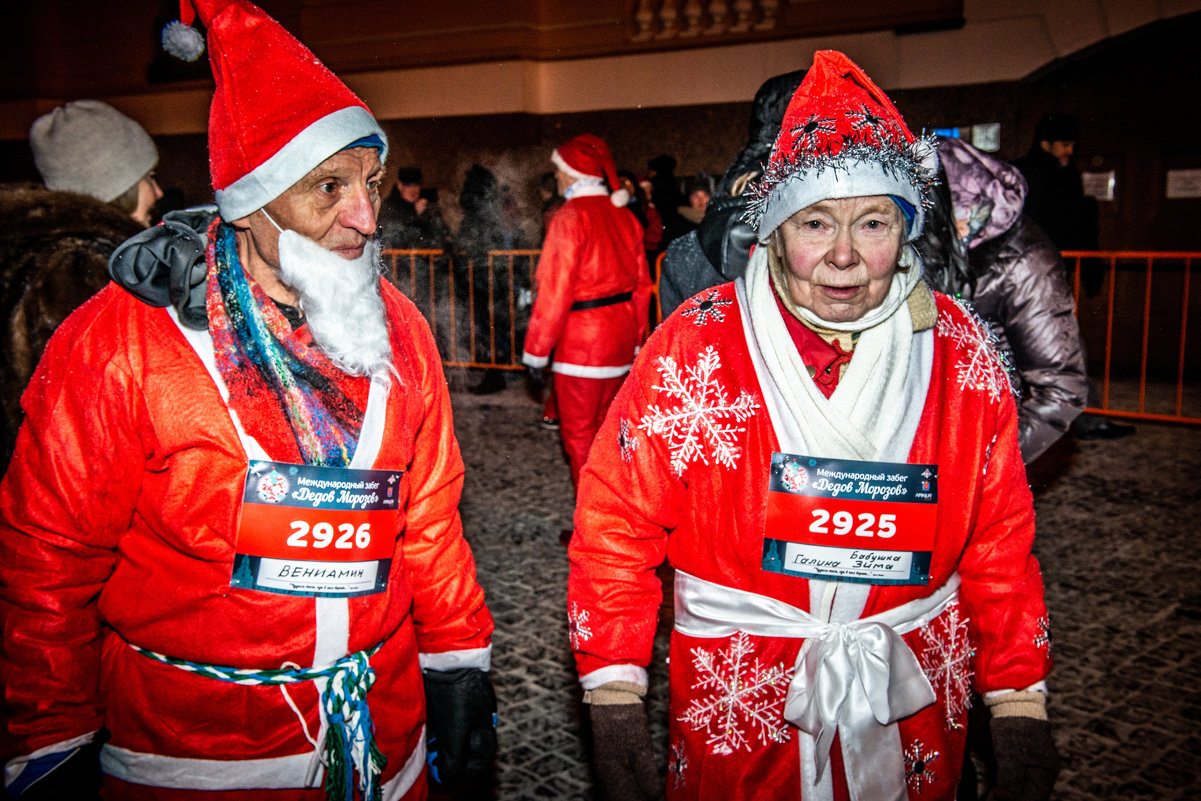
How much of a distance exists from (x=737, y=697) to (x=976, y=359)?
0.90m

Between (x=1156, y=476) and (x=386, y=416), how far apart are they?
711 centimetres

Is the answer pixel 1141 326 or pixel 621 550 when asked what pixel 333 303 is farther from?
pixel 1141 326

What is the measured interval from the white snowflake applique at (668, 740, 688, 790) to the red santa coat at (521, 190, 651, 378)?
4092 millimetres

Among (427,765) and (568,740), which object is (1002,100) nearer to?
(568,740)

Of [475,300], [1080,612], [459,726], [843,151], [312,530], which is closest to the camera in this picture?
[312,530]

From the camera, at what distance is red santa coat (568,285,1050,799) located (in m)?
2.04

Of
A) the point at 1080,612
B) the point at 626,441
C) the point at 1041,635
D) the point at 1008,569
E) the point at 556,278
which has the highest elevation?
the point at 556,278

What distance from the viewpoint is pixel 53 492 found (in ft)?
5.99

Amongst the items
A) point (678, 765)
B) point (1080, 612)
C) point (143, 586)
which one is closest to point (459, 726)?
point (678, 765)

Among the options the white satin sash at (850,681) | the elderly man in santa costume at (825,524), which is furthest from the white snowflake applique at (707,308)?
the white satin sash at (850,681)

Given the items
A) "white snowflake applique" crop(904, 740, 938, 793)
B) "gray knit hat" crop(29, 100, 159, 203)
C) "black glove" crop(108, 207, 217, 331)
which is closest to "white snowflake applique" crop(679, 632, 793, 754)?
"white snowflake applique" crop(904, 740, 938, 793)

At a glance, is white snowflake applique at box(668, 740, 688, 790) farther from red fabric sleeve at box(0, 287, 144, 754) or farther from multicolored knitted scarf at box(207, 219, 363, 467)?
red fabric sleeve at box(0, 287, 144, 754)

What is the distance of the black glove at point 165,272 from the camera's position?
1892mm

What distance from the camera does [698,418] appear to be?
80.7 inches
